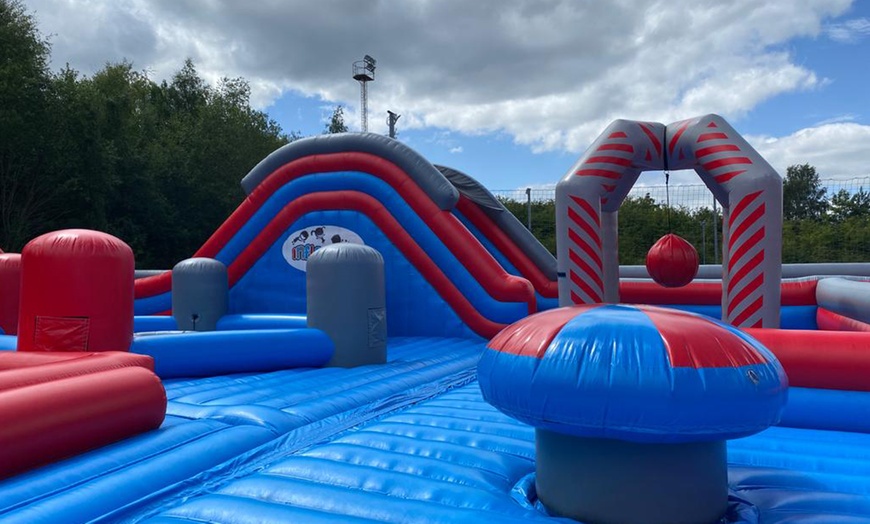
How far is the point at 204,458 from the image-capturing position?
230 centimetres

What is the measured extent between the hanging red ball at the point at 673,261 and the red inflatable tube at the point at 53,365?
3751mm

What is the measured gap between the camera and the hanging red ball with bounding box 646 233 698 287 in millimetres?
4973

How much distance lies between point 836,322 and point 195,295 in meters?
5.30

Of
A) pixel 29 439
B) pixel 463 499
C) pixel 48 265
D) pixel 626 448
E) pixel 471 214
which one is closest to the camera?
pixel 626 448

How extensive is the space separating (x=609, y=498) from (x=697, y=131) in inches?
113

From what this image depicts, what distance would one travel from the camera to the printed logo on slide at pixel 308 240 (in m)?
6.21

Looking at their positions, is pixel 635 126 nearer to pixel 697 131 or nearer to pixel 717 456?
pixel 697 131

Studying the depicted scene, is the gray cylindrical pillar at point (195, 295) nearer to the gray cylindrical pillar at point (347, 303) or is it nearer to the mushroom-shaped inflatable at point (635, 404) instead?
the gray cylindrical pillar at point (347, 303)

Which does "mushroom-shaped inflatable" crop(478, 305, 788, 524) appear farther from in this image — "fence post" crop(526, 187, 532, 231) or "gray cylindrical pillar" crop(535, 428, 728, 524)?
"fence post" crop(526, 187, 532, 231)

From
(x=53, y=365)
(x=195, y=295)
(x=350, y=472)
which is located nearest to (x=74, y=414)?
(x=53, y=365)

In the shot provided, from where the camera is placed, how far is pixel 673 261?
4.98m

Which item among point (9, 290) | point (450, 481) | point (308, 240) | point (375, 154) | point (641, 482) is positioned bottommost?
point (450, 481)

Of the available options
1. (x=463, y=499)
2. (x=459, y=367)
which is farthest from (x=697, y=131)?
(x=463, y=499)

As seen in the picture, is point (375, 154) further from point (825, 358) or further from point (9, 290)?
point (825, 358)
